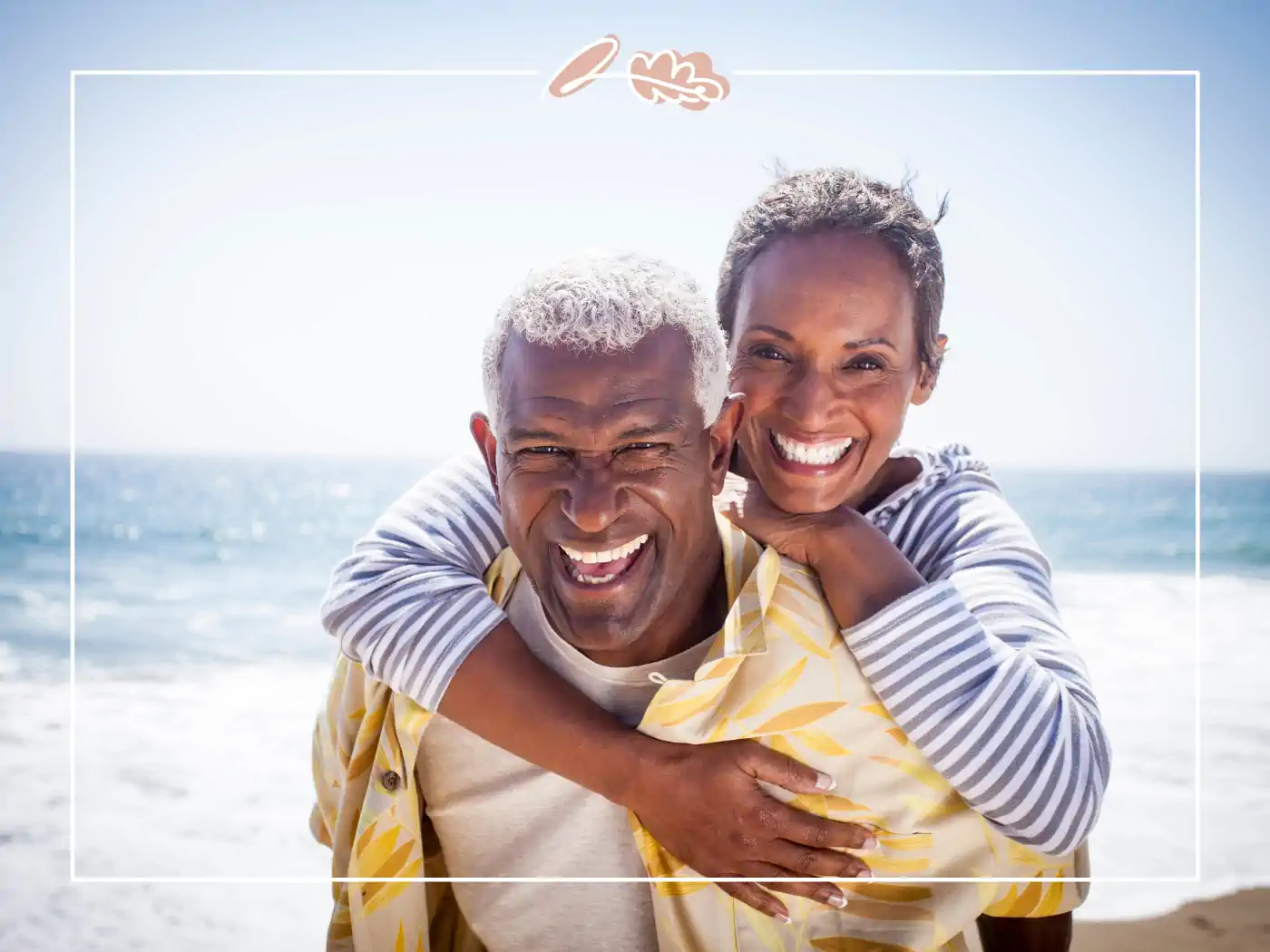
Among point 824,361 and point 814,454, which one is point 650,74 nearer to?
point 824,361

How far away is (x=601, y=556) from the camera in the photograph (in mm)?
1988

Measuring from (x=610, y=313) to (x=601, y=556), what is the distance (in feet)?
1.41

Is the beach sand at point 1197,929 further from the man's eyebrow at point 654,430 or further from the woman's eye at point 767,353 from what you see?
the man's eyebrow at point 654,430

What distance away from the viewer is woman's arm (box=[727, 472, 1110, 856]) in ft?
5.92

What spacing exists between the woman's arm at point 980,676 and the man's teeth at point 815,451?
28cm

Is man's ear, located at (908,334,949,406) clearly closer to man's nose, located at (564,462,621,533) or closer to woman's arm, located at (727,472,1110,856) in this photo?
woman's arm, located at (727,472,1110,856)

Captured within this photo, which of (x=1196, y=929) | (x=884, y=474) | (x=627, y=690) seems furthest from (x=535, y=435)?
(x=1196, y=929)

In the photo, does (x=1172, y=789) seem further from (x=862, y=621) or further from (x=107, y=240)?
(x=107, y=240)

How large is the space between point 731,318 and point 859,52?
79 centimetres

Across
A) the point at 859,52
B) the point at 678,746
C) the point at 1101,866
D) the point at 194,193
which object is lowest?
the point at 1101,866

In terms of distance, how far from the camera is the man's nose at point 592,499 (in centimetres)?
194

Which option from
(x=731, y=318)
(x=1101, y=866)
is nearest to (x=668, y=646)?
(x=731, y=318)

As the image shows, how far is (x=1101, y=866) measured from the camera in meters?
3.91

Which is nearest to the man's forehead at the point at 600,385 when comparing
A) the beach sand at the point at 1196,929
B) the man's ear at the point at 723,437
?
the man's ear at the point at 723,437
